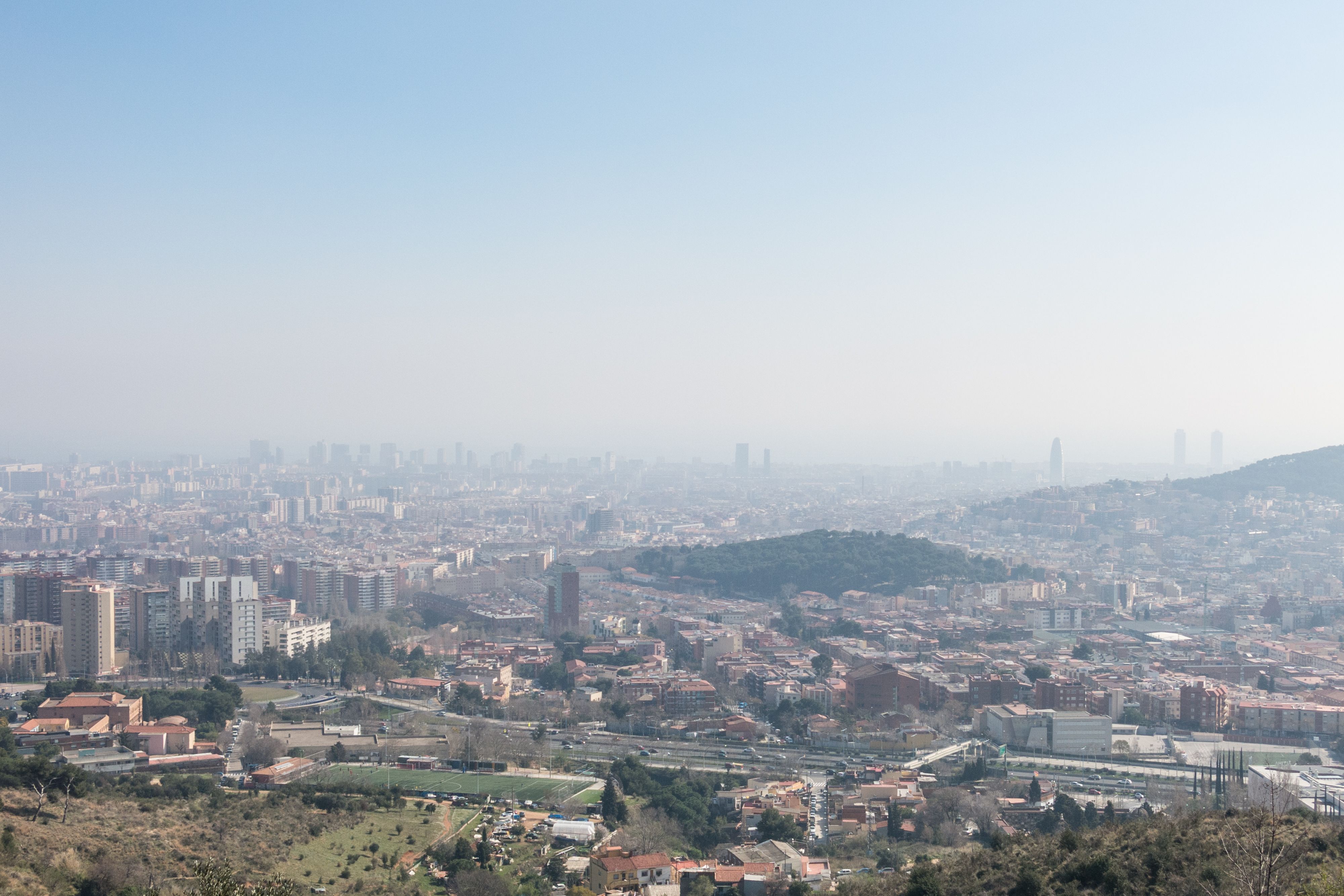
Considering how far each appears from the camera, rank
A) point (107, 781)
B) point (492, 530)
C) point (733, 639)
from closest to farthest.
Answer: point (107, 781), point (733, 639), point (492, 530)

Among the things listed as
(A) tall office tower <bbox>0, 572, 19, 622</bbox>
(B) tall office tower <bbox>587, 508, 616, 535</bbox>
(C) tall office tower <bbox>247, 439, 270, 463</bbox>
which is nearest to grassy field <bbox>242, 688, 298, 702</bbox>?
(A) tall office tower <bbox>0, 572, 19, 622</bbox>

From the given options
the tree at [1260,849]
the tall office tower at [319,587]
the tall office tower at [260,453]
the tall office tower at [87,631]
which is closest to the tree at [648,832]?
the tree at [1260,849]

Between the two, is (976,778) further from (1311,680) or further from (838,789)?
(1311,680)

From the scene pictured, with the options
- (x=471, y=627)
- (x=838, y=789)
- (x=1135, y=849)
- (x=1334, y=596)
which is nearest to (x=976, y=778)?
(x=838, y=789)

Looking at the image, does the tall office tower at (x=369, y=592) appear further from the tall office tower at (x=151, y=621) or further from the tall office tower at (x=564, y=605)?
the tall office tower at (x=151, y=621)

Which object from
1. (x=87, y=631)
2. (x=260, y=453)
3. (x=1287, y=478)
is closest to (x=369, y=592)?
(x=87, y=631)

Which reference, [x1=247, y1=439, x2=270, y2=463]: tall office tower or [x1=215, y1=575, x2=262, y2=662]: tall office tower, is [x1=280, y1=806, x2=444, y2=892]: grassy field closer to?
[x1=215, y1=575, x2=262, y2=662]: tall office tower
